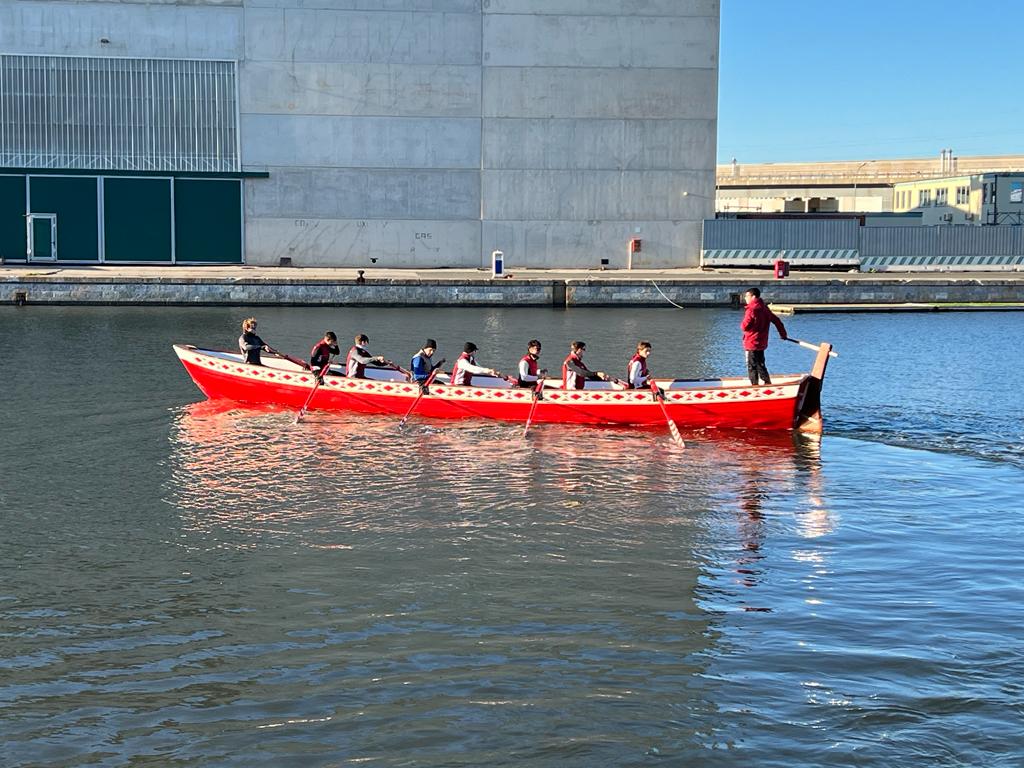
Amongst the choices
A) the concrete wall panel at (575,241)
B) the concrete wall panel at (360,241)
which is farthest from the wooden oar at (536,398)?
the concrete wall panel at (360,241)

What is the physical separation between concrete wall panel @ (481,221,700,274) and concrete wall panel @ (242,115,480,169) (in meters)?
5.02

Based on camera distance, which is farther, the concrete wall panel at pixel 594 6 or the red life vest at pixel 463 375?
the concrete wall panel at pixel 594 6

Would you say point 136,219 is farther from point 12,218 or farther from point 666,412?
point 666,412

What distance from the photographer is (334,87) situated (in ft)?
196

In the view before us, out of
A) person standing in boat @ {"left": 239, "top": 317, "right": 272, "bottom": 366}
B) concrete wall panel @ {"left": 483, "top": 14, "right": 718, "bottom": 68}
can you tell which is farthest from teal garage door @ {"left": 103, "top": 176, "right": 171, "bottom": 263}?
person standing in boat @ {"left": 239, "top": 317, "right": 272, "bottom": 366}

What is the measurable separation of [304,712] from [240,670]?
1.15 m

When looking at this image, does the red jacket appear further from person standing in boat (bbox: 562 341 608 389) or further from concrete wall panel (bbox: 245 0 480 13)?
concrete wall panel (bbox: 245 0 480 13)

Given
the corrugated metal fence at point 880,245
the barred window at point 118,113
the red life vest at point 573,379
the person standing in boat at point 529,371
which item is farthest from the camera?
the corrugated metal fence at point 880,245

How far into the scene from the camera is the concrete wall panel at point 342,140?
60094mm

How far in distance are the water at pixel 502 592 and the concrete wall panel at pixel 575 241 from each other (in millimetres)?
37512

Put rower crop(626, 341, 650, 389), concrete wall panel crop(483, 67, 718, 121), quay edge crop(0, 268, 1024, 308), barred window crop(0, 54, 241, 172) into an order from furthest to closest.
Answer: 1. concrete wall panel crop(483, 67, 718, 121)
2. barred window crop(0, 54, 241, 172)
3. quay edge crop(0, 268, 1024, 308)
4. rower crop(626, 341, 650, 389)

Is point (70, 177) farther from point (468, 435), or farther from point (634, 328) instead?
point (468, 435)

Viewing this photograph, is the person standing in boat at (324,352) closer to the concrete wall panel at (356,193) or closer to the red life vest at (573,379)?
the red life vest at (573,379)

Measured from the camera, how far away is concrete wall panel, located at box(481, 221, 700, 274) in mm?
61906
